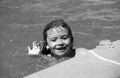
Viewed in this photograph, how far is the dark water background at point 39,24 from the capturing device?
18.5 feet

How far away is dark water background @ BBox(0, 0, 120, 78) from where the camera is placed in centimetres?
564

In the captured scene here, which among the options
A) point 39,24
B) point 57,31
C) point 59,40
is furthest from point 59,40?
point 39,24

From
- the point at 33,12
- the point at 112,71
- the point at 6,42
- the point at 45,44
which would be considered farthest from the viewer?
the point at 33,12

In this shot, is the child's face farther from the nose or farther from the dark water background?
the dark water background

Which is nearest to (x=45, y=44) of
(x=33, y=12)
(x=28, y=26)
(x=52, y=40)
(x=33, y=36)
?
(x=52, y=40)

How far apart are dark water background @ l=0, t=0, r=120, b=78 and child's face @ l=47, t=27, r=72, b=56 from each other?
1.94 ft

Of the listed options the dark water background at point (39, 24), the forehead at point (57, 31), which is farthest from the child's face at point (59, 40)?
the dark water background at point (39, 24)

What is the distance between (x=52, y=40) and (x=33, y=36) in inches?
76.4

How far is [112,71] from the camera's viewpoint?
3.29m

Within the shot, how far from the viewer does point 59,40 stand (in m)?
4.64

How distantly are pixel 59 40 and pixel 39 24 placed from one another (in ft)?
8.16

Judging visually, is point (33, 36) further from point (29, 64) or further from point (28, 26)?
point (29, 64)

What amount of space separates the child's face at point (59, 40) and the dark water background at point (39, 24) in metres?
0.59

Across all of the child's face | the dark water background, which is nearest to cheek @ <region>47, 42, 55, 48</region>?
the child's face
